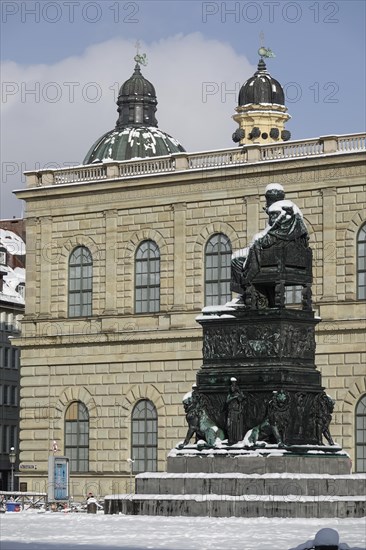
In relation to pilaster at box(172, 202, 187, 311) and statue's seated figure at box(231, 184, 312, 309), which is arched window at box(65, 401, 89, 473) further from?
statue's seated figure at box(231, 184, 312, 309)

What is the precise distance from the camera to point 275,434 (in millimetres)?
39312

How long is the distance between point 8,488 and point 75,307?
30.5 m

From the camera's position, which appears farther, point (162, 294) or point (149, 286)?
point (149, 286)

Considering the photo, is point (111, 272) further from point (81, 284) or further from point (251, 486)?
point (251, 486)

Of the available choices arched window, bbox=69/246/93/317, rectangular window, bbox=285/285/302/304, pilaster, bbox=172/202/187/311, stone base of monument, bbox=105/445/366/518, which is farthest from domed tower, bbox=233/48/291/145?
stone base of monument, bbox=105/445/366/518

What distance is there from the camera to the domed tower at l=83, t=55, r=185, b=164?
341ft

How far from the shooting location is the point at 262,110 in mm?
106438

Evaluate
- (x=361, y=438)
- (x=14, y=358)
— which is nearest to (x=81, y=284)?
(x=361, y=438)

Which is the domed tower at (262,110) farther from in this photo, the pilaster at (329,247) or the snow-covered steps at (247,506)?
the snow-covered steps at (247,506)

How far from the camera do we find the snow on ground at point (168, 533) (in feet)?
98.4

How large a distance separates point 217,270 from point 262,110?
110 feet

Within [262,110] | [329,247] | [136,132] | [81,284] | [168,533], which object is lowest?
[168,533]

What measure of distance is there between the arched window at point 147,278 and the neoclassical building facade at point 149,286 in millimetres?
42

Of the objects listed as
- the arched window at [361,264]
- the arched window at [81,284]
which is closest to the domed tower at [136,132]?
the arched window at [81,284]
